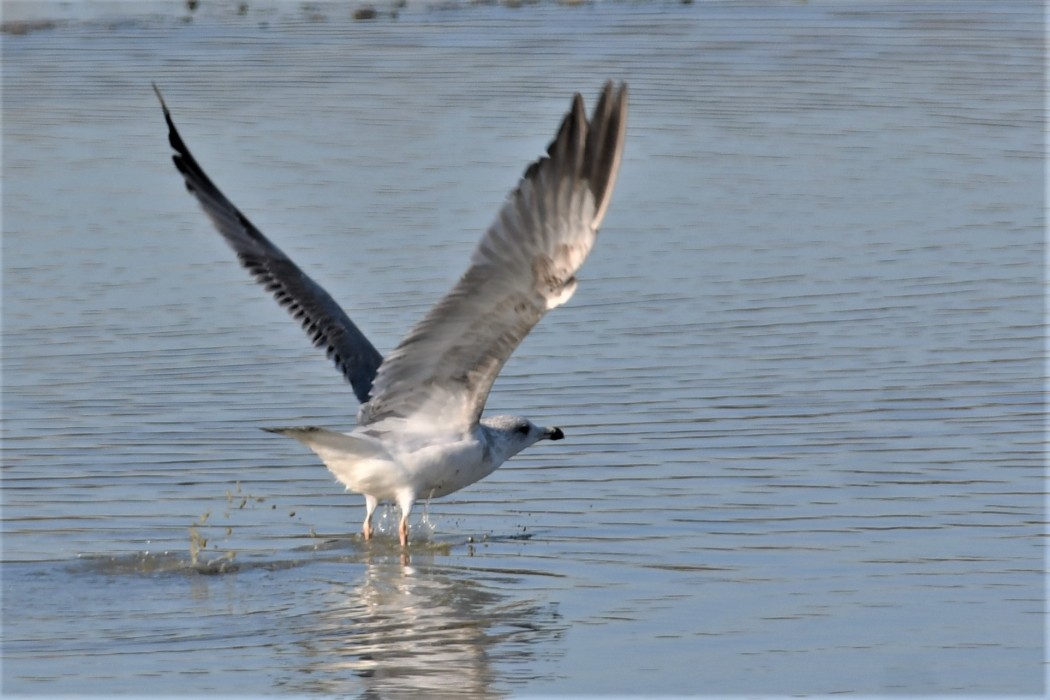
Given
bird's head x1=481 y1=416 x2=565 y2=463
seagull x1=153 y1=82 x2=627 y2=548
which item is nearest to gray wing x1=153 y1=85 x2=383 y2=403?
seagull x1=153 y1=82 x2=627 y2=548

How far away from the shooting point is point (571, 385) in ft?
35.9

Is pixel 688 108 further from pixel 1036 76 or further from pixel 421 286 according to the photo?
pixel 421 286

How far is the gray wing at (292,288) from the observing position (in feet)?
30.7

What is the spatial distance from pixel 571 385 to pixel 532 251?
11.7ft

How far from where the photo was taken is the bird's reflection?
681 cm

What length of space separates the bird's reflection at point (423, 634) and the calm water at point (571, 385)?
2cm

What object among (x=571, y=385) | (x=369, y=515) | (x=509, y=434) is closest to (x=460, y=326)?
(x=509, y=434)

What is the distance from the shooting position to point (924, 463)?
9.41 meters

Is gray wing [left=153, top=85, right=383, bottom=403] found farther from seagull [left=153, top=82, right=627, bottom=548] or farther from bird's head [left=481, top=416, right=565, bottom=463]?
bird's head [left=481, top=416, right=565, bottom=463]

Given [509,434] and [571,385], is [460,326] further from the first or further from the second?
[571,385]

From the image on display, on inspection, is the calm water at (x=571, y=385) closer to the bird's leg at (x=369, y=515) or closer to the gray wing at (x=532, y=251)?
the bird's leg at (x=369, y=515)

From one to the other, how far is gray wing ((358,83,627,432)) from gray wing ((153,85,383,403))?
1.22 meters

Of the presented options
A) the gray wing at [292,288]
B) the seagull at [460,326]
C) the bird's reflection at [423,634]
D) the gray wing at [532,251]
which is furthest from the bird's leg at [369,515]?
the gray wing at [532,251]

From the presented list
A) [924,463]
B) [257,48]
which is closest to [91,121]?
[257,48]
